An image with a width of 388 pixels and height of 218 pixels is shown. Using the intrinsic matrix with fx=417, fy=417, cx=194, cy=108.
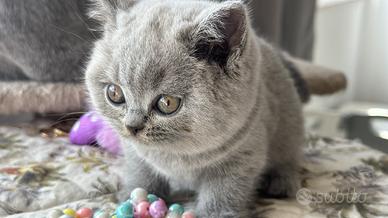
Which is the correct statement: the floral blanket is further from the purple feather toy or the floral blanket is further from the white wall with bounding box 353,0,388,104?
the white wall with bounding box 353,0,388,104

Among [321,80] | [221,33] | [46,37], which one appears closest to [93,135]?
[46,37]

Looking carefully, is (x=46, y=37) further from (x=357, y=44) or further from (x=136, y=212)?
(x=357, y=44)

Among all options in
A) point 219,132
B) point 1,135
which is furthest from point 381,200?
point 1,135

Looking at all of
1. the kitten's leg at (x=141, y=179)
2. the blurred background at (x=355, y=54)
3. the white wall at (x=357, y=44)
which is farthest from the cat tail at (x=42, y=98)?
the white wall at (x=357, y=44)

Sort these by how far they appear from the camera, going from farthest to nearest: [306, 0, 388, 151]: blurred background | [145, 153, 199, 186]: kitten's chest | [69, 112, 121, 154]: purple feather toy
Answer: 1. [306, 0, 388, 151]: blurred background
2. [69, 112, 121, 154]: purple feather toy
3. [145, 153, 199, 186]: kitten's chest

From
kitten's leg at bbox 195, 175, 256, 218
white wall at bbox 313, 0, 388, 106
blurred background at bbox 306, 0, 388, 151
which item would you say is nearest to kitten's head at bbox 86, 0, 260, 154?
kitten's leg at bbox 195, 175, 256, 218

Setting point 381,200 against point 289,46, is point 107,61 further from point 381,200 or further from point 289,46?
point 289,46

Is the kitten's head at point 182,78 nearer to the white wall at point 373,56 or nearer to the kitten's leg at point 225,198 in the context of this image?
the kitten's leg at point 225,198
